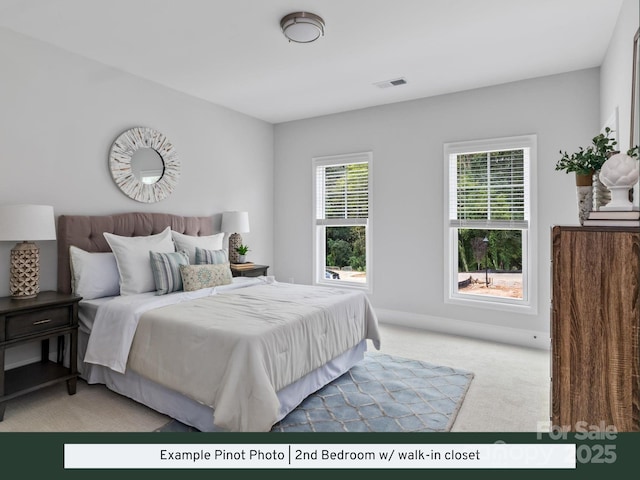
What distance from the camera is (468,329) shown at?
13.5 feet

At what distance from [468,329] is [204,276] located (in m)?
2.88

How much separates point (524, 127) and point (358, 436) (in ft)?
11.1

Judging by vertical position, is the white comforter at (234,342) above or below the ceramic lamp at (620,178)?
below

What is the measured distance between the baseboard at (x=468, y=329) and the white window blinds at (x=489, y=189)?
1.09 metres

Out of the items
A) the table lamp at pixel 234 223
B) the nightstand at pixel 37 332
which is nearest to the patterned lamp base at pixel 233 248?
the table lamp at pixel 234 223

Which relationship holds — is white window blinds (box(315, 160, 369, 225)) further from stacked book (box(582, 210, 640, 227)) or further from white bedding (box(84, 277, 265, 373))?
stacked book (box(582, 210, 640, 227))

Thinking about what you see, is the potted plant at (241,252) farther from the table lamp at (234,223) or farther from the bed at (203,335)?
the bed at (203,335)

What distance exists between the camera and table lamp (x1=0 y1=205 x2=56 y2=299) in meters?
2.53

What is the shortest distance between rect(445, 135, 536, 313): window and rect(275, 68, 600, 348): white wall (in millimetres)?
98

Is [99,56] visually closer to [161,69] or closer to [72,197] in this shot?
[161,69]

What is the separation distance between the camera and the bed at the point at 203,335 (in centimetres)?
203

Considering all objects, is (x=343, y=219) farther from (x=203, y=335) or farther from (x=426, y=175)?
(x=203, y=335)

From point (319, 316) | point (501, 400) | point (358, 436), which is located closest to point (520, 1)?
point (319, 316)
